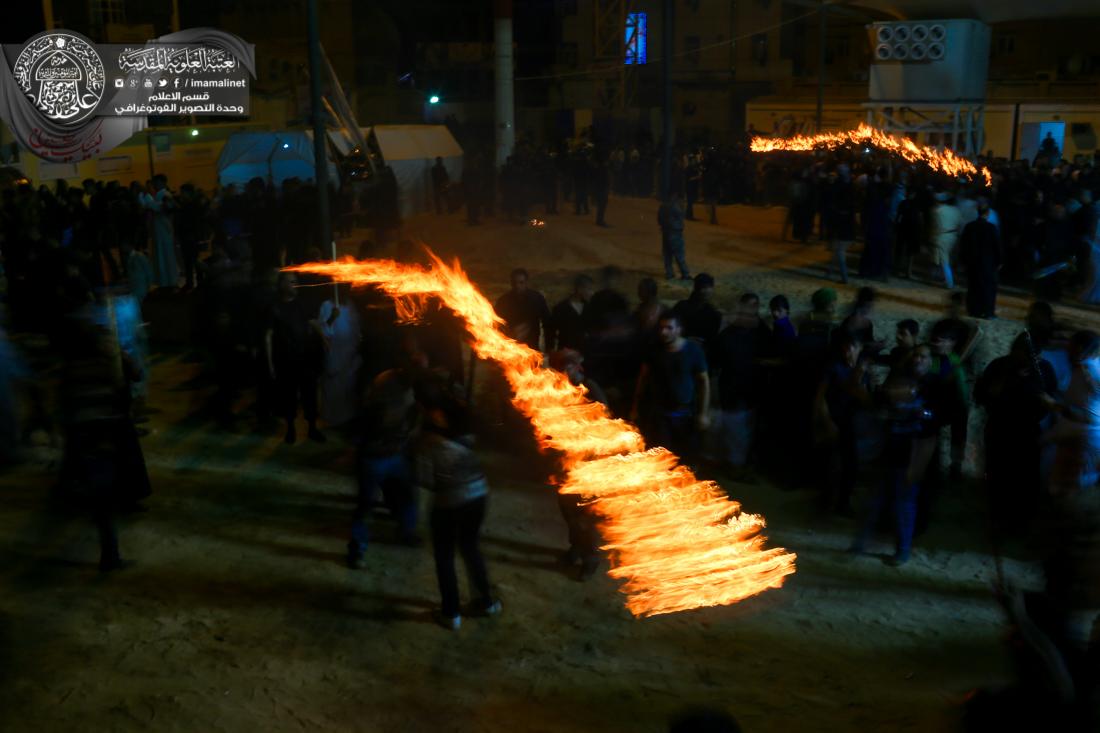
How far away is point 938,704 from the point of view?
575 cm

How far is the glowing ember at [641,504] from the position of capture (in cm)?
705

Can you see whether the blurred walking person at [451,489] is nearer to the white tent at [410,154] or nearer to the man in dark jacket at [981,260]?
the man in dark jacket at [981,260]

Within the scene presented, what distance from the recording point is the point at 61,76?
16.8 m

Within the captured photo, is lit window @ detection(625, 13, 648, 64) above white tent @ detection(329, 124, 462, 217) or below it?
above

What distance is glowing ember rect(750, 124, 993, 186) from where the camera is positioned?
22.2 metres

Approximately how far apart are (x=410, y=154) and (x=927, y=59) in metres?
13.3

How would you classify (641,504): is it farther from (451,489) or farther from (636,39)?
(636,39)

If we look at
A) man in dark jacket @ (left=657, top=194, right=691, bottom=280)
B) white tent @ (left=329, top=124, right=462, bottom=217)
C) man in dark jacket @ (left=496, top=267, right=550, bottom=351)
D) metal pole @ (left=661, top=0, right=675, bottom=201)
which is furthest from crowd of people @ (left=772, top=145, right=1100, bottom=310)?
white tent @ (left=329, top=124, right=462, bottom=217)

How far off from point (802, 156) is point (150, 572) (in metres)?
25.3

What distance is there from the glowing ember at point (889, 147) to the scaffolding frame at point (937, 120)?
43cm

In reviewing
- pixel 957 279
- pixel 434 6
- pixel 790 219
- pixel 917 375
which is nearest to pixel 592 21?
pixel 434 6

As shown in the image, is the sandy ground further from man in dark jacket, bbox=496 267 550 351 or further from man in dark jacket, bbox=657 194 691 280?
man in dark jacket, bbox=657 194 691 280

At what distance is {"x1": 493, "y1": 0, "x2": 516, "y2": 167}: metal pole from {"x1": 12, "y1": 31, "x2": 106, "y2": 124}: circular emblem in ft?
46.4

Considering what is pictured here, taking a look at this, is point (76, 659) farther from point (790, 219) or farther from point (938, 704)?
point (790, 219)
